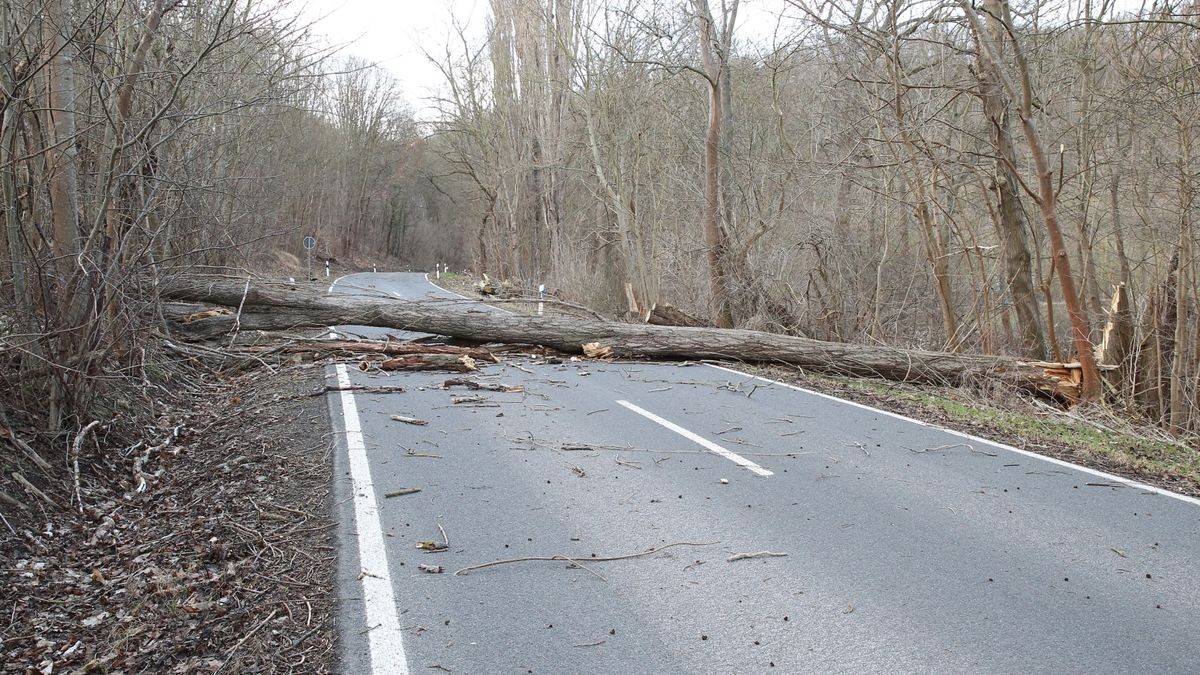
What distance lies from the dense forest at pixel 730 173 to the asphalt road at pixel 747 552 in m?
3.02

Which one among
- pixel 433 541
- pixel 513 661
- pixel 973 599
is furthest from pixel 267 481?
pixel 973 599

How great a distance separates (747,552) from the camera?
5.04 meters

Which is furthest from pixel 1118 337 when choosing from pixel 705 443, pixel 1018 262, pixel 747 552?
pixel 747 552

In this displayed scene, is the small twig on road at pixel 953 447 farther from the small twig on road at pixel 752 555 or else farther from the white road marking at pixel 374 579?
the white road marking at pixel 374 579

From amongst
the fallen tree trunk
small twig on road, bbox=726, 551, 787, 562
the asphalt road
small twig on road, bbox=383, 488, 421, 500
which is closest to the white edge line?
the asphalt road

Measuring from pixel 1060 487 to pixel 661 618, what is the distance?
413cm

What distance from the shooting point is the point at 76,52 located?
24.0ft

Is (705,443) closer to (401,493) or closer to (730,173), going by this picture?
(401,493)

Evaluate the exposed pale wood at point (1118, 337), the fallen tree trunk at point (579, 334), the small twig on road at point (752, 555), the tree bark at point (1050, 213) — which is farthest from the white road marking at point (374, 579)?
the exposed pale wood at point (1118, 337)

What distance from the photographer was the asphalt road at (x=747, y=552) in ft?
12.5

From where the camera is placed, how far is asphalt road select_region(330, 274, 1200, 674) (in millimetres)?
3818

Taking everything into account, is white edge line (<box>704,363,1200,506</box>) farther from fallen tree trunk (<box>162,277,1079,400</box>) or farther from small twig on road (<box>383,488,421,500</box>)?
small twig on road (<box>383,488,421,500</box>)

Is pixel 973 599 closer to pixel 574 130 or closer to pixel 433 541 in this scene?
pixel 433 541

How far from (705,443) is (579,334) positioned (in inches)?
248
